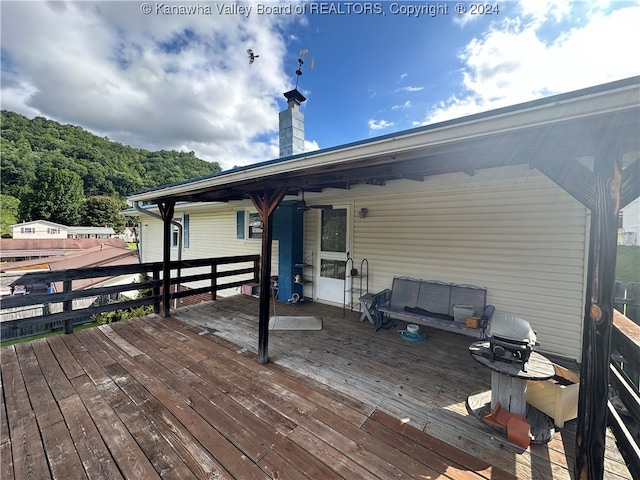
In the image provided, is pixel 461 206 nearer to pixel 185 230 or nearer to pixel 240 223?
pixel 240 223

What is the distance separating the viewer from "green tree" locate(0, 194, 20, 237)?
3146 centimetres

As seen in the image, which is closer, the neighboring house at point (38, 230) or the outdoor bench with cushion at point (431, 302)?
the outdoor bench with cushion at point (431, 302)

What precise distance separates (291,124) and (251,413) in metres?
5.26

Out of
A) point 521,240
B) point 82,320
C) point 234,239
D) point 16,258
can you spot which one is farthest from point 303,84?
point 16,258

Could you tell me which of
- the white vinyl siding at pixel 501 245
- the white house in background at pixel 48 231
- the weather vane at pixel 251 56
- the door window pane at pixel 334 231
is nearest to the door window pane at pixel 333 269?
the door window pane at pixel 334 231

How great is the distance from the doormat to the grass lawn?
22.5 ft

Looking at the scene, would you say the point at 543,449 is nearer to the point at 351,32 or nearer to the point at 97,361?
the point at 97,361

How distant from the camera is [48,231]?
1241 inches

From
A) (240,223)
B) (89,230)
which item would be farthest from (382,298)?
(89,230)

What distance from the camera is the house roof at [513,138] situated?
1.16 m

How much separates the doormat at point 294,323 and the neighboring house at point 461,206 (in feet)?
3.19

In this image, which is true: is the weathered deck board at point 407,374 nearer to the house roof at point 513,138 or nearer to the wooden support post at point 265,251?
the wooden support post at point 265,251

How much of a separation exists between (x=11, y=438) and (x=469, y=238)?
5.06m

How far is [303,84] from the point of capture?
224 inches
